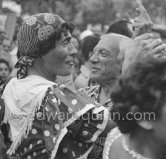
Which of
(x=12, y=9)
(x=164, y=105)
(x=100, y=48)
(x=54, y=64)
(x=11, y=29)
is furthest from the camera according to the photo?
(x=12, y=9)

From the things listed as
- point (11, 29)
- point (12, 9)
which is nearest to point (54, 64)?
point (11, 29)

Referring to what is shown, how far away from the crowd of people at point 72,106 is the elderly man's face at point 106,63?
0.96 m

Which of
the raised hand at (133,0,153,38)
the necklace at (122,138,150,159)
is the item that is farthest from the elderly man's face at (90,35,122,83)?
the necklace at (122,138,150,159)

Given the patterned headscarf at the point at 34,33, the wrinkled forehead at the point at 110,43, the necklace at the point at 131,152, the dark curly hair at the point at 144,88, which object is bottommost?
the wrinkled forehead at the point at 110,43

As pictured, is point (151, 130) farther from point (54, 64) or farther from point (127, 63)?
point (54, 64)

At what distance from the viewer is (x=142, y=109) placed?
244 cm

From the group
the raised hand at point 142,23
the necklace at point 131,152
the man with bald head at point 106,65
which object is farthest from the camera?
the man with bald head at point 106,65

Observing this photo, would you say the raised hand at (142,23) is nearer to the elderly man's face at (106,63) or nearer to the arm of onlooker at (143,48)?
the arm of onlooker at (143,48)

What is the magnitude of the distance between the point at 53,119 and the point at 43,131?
108 millimetres

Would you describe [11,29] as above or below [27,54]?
below

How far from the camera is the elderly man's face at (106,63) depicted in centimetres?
459

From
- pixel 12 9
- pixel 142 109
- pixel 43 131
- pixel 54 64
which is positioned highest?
pixel 142 109

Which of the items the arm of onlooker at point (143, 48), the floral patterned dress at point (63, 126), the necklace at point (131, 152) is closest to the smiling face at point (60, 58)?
the floral patterned dress at point (63, 126)

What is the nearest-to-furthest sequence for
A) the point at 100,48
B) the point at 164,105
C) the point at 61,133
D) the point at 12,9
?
the point at 164,105
the point at 61,133
the point at 100,48
the point at 12,9
